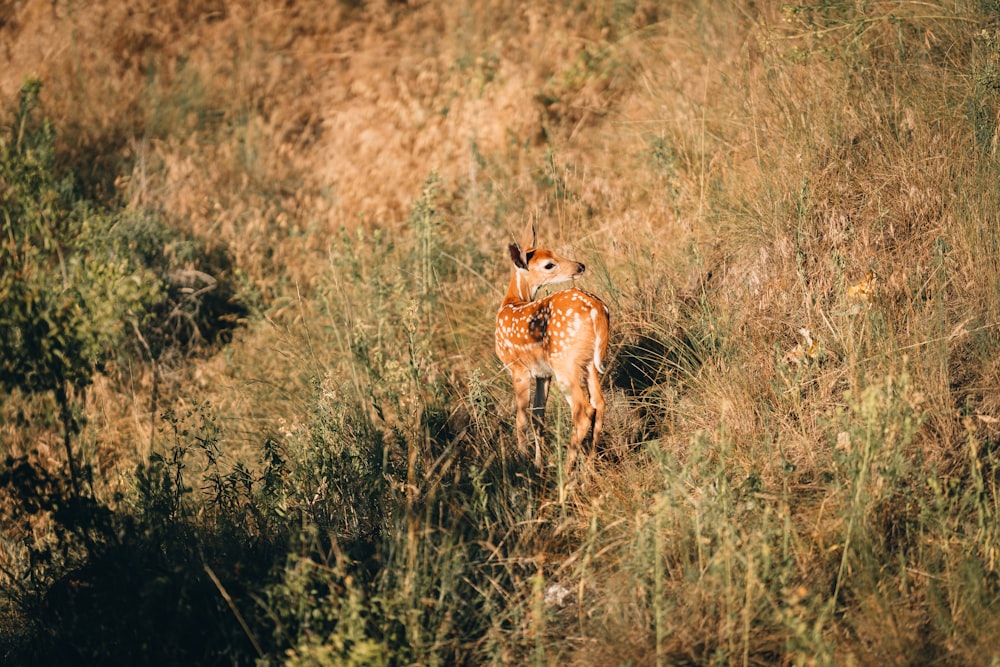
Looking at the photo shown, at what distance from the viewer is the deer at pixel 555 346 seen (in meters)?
4.68

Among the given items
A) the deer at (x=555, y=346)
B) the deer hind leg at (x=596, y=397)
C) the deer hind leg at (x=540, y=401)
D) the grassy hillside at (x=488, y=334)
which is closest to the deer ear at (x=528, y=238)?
the deer at (x=555, y=346)

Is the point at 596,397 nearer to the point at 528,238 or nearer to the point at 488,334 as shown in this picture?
the point at 528,238

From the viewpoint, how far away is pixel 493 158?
8008 mm

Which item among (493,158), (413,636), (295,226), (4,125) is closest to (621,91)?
(493,158)

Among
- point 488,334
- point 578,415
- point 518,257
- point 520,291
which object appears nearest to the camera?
point 578,415

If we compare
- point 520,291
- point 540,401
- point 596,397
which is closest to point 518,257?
point 520,291

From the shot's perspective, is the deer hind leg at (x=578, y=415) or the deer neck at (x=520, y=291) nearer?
the deer hind leg at (x=578, y=415)

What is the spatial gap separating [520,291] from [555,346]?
32.5 inches

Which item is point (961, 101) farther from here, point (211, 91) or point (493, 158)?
point (211, 91)

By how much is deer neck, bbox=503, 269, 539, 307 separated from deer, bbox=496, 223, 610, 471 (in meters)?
0.07

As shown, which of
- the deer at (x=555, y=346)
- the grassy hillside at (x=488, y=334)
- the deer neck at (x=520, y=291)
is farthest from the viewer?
the deer neck at (x=520, y=291)

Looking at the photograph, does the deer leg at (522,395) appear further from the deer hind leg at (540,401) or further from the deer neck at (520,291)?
the deer neck at (520,291)

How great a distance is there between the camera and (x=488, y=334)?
20.2ft

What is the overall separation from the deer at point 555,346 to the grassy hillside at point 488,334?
0.58ft
